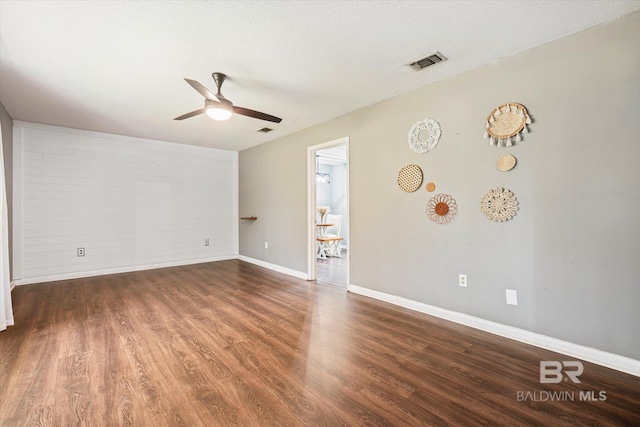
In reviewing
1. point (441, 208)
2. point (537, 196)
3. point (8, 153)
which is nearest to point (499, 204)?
point (537, 196)

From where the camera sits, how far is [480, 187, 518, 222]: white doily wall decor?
2.50 metres

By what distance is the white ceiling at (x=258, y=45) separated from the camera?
1.91m

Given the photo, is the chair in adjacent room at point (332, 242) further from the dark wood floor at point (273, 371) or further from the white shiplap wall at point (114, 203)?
the dark wood floor at point (273, 371)

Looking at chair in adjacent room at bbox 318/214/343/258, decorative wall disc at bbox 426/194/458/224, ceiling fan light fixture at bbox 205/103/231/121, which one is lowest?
chair in adjacent room at bbox 318/214/343/258

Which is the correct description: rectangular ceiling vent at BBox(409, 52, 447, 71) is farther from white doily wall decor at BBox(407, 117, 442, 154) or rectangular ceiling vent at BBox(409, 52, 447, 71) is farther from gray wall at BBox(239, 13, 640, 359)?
white doily wall decor at BBox(407, 117, 442, 154)

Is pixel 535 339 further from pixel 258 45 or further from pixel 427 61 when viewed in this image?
pixel 258 45

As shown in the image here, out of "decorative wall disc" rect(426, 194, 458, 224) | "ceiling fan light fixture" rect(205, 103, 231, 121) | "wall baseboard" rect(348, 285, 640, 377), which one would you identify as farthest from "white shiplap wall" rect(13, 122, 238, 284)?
"decorative wall disc" rect(426, 194, 458, 224)

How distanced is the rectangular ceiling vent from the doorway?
57.9 inches

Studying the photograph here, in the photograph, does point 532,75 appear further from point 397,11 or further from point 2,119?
point 2,119

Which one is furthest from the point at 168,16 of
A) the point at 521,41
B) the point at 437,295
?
the point at 437,295

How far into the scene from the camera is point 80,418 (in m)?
1.57

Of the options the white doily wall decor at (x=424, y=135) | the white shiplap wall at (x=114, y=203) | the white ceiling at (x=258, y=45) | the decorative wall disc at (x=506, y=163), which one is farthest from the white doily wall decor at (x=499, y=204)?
the white shiplap wall at (x=114, y=203)

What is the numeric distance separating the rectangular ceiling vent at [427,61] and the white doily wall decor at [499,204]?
51.0 inches

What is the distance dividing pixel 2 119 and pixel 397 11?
16.1 ft
